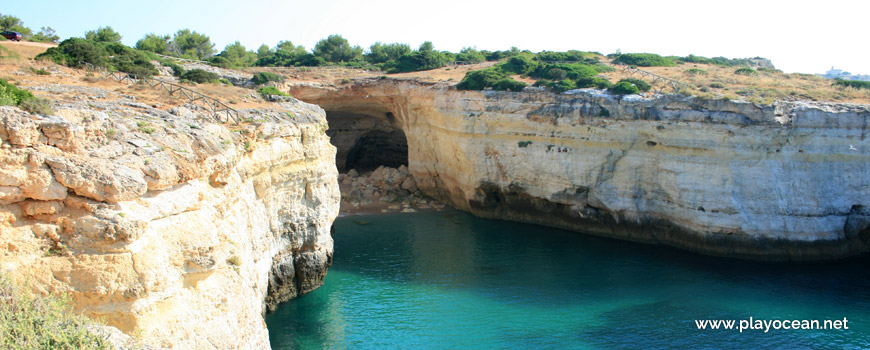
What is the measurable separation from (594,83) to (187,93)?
61.5ft

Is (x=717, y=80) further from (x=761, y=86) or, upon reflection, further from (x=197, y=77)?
(x=197, y=77)

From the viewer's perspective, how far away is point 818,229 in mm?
25422

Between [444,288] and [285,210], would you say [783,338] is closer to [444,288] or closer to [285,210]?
[444,288]

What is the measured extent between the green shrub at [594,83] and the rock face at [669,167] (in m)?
0.74

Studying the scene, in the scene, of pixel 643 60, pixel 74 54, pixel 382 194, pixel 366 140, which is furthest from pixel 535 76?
pixel 74 54

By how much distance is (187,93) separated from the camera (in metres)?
22.2

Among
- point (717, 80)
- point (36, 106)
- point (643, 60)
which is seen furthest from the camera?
point (643, 60)

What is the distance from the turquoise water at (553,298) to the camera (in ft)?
61.1

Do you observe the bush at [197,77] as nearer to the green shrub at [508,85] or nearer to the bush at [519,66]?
the green shrub at [508,85]

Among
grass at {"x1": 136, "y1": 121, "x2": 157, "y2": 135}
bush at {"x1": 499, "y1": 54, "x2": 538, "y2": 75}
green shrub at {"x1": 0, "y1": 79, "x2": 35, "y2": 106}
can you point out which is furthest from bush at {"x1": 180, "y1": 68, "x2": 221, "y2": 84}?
bush at {"x1": 499, "y1": 54, "x2": 538, "y2": 75}

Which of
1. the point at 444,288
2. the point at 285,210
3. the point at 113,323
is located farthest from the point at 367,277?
the point at 113,323

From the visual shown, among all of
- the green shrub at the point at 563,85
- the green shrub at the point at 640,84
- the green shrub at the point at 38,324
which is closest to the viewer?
the green shrub at the point at 38,324

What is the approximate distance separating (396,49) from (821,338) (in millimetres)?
40957

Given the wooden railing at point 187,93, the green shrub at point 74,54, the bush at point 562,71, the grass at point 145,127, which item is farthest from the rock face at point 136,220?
the bush at point 562,71
